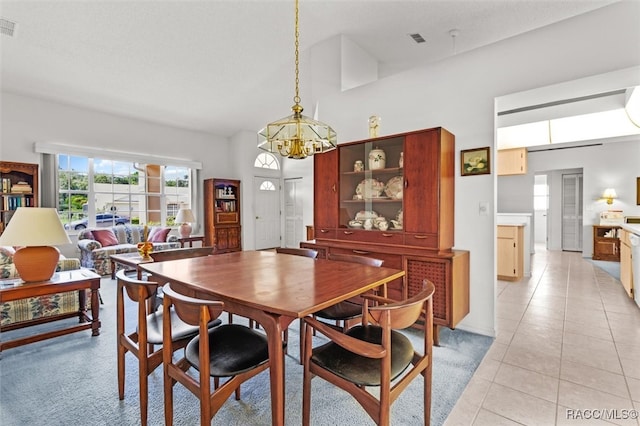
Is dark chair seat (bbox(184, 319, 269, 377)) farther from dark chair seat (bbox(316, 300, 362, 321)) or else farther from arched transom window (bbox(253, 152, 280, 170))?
arched transom window (bbox(253, 152, 280, 170))

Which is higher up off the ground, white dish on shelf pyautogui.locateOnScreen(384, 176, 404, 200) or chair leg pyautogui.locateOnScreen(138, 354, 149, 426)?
white dish on shelf pyautogui.locateOnScreen(384, 176, 404, 200)

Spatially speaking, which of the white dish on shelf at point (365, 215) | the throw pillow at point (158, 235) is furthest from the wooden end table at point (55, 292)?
the throw pillow at point (158, 235)

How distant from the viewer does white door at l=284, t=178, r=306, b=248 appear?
7.77 m

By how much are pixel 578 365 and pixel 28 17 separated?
5879mm

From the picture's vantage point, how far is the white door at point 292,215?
7770mm

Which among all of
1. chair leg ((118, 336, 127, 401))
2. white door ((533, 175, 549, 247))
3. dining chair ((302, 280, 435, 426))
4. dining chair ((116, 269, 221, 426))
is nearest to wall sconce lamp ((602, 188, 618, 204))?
white door ((533, 175, 549, 247))

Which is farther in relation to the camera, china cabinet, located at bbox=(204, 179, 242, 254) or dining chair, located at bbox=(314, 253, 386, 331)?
china cabinet, located at bbox=(204, 179, 242, 254)

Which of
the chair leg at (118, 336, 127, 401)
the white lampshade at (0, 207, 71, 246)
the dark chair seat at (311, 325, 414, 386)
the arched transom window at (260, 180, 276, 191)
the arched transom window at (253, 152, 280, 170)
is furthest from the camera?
the arched transom window at (260, 180, 276, 191)

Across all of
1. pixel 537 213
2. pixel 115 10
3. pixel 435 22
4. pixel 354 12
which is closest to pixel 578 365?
pixel 435 22

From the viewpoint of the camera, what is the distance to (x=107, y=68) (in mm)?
4129

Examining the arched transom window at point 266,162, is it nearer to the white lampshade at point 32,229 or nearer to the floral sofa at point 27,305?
the floral sofa at point 27,305

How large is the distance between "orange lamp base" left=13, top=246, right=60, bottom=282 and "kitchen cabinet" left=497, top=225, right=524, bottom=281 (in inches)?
212

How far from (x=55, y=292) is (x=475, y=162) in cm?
377

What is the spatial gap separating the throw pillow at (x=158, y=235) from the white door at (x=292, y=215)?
296 cm
